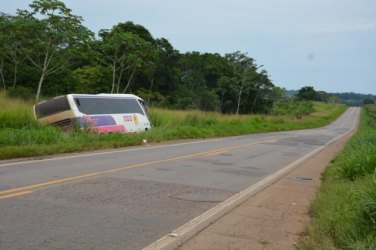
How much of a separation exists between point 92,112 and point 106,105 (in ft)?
4.71

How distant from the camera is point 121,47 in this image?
153 ft

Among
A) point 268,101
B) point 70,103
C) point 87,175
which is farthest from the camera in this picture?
point 268,101

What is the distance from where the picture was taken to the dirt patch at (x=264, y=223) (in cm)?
642

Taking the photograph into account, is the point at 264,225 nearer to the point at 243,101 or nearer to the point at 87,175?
the point at 87,175

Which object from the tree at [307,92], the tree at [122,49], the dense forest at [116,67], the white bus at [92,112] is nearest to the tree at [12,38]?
the dense forest at [116,67]

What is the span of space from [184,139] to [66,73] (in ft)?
78.5

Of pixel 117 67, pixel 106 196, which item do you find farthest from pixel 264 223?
pixel 117 67

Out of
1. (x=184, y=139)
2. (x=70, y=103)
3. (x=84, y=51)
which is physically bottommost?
(x=184, y=139)

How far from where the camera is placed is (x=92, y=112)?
24.0 m

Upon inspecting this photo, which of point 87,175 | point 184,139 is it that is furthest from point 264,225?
point 184,139

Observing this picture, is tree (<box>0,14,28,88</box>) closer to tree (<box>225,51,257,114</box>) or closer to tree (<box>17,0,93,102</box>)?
tree (<box>17,0,93,102</box>)

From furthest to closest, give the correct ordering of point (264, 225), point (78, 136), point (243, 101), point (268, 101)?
point (268, 101)
point (243, 101)
point (78, 136)
point (264, 225)

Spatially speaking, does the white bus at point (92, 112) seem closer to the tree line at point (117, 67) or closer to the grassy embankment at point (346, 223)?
the tree line at point (117, 67)

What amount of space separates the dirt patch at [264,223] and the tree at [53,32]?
25421mm
